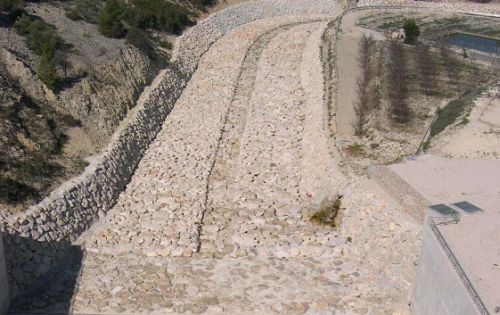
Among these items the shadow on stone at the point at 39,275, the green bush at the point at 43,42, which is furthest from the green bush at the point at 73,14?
the shadow on stone at the point at 39,275

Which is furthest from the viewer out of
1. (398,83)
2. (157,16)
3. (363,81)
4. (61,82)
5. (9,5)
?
(157,16)

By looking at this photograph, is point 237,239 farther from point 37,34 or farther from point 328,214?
point 37,34

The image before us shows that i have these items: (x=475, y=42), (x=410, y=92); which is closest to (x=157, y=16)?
(x=410, y=92)

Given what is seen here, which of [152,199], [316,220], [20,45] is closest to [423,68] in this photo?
[316,220]

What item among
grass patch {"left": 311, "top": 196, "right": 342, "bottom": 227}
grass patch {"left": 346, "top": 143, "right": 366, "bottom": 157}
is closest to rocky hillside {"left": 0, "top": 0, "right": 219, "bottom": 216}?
grass patch {"left": 311, "top": 196, "right": 342, "bottom": 227}

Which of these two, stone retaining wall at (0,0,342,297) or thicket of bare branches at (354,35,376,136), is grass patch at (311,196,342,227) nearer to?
thicket of bare branches at (354,35,376,136)
